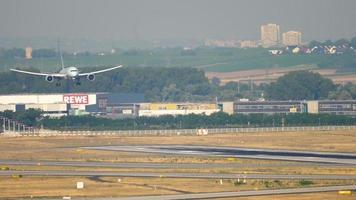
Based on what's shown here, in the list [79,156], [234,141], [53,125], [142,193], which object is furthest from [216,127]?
[142,193]

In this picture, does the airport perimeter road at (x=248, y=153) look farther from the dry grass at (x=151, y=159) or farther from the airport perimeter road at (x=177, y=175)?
the airport perimeter road at (x=177, y=175)

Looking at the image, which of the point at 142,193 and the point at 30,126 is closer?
the point at 142,193

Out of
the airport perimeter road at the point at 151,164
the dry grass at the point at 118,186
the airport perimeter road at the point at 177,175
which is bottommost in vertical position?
the dry grass at the point at 118,186

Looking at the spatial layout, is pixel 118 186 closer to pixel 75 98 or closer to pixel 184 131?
pixel 184 131

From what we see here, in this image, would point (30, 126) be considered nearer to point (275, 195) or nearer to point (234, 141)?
point (234, 141)

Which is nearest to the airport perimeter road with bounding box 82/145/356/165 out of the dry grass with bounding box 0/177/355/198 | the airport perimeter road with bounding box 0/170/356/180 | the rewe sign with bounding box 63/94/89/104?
the airport perimeter road with bounding box 0/170/356/180

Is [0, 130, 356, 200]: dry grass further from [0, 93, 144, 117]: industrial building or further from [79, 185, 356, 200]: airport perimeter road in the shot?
[0, 93, 144, 117]: industrial building

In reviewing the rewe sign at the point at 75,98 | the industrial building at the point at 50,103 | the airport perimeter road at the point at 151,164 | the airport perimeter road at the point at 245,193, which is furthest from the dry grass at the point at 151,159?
the rewe sign at the point at 75,98

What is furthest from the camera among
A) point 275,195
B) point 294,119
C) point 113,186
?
point 294,119
